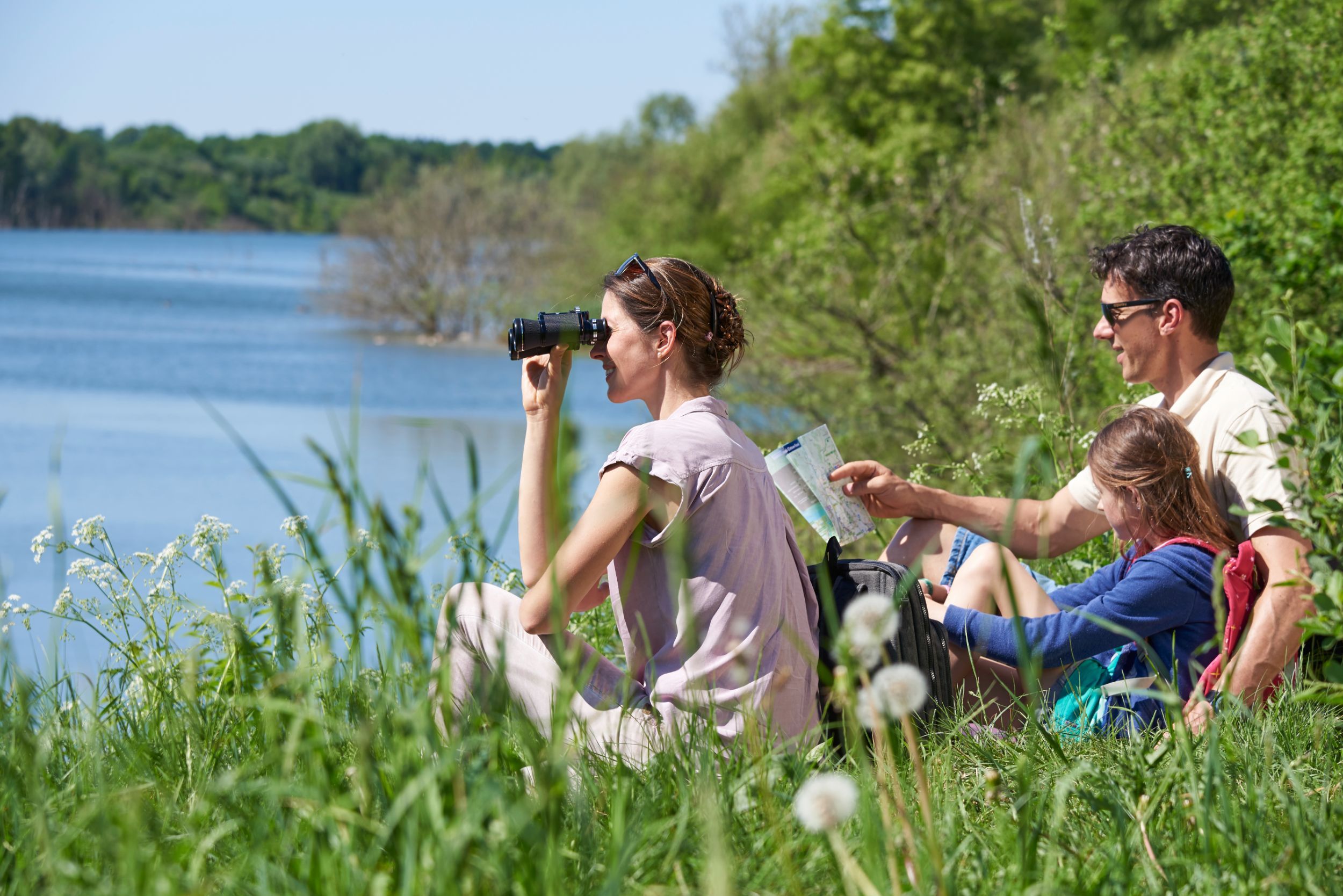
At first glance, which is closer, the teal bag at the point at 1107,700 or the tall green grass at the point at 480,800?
the tall green grass at the point at 480,800

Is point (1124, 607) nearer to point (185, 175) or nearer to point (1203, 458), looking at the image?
point (1203, 458)

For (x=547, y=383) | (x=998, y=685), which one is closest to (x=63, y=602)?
(x=547, y=383)

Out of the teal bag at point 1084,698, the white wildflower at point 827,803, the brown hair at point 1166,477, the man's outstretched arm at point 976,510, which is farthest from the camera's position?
the man's outstretched arm at point 976,510

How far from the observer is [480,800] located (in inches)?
54.4

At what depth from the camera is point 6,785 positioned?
1.85m

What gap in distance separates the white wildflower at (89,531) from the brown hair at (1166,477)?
7.94 ft

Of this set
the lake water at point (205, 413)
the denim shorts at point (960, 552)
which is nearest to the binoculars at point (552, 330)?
the lake water at point (205, 413)

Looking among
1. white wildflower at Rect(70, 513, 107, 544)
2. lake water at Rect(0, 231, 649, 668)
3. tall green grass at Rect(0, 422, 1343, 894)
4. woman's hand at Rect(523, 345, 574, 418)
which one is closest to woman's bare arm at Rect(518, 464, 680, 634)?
lake water at Rect(0, 231, 649, 668)

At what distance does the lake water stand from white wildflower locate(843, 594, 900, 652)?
428 millimetres

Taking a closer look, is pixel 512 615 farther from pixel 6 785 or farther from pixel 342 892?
pixel 342 892

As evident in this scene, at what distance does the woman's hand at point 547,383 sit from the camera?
2.88m

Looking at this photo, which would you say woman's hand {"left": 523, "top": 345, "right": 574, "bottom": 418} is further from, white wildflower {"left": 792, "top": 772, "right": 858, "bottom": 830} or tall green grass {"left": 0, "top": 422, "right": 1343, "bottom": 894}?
white wildflower {"left": 792, "top": 772, "right": 858, "bottom": 830}

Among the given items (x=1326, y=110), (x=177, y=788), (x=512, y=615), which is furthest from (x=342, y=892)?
(x=1326, y=110)

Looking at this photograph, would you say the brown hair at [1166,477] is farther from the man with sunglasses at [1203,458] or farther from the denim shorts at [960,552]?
the denim shorts at [960,552]
